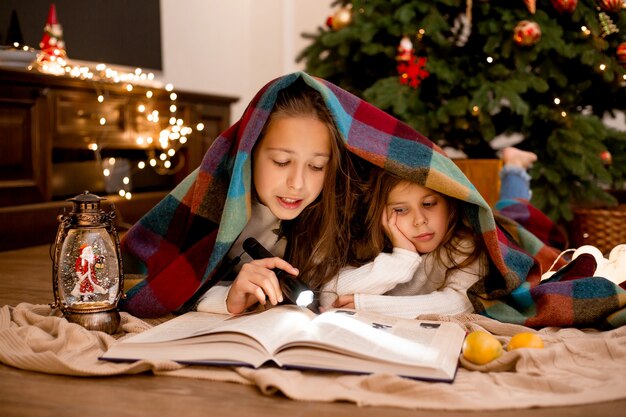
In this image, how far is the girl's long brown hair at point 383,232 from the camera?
4.15 feet

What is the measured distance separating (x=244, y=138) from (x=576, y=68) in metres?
1.65

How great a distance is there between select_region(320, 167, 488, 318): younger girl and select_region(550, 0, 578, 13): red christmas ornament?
1.26m

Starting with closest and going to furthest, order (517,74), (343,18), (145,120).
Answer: (517,74)
(343,18)
(145,120)

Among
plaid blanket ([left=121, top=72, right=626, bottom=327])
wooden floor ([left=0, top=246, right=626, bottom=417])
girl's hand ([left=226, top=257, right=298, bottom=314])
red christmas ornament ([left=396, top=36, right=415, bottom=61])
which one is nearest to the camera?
wooden floor ([left=0, top=246, right=626, bottom=417])

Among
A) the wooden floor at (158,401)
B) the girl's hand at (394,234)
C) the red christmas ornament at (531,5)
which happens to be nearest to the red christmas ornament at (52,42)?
the red christmas ornament at (531,5)

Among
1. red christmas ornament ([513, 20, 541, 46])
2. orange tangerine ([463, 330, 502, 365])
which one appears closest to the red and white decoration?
red christmas ornament ([513, 20, 541, 46])

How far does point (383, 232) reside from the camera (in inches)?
51.0

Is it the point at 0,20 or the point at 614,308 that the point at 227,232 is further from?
the point at 0,20

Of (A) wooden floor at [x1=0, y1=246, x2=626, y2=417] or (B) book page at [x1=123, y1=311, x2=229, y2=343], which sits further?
(B) book page at [x1=123, y1=311, x2=229, y2=343]

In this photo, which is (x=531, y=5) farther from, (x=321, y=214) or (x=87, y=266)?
(x=87, y=266)

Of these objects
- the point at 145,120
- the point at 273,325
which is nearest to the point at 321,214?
the point at 273,325

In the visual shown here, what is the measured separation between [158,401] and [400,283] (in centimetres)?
60

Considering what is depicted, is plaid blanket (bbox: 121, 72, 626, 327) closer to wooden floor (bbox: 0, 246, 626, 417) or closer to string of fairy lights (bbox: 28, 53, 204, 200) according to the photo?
wooden floor (bbox: 0, 246, 626, 417)

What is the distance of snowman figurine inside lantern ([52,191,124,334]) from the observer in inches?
41.4
